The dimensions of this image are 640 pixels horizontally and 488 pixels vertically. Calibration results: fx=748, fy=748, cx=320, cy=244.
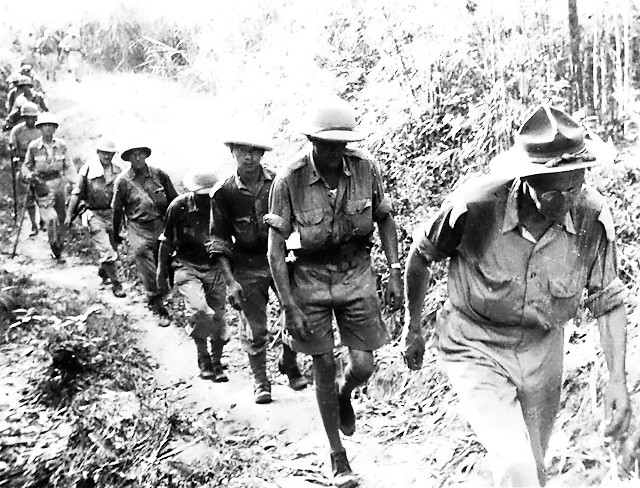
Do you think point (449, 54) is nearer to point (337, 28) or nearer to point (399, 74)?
point (399, 74)

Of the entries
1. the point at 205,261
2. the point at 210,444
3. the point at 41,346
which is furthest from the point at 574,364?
the point at 41,346

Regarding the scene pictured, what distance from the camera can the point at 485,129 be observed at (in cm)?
685

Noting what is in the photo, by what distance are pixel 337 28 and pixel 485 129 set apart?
4.26 meters

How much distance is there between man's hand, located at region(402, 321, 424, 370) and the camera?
→ 3.80 meters

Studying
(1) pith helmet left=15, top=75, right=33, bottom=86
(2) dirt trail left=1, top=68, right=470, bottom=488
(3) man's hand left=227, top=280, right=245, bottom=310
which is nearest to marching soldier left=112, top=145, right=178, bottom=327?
(2) dirt trail left=1, top=68, right=470, bottom=488

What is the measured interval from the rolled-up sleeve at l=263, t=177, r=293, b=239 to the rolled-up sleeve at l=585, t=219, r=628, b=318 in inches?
76.9

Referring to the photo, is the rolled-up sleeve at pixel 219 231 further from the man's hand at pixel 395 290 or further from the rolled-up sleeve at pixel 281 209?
the man's hand at pixel 395 290

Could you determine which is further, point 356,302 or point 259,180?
point 259,180

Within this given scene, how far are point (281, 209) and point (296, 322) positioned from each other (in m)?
0.71

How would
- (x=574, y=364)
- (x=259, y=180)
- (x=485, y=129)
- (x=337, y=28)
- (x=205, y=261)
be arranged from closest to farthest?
(x=574, y=364), (x=259, y=180), (x=485, y=129), (x=205, y=261), (x=337, y=28)

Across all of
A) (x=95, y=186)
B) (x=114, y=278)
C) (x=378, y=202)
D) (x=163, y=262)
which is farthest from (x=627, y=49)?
(x=114, y=278)

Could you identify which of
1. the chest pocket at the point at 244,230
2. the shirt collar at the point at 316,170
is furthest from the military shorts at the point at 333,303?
the chest pocket at the point at 244,230

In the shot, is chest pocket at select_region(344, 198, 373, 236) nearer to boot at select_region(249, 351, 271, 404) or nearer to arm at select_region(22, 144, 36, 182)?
boot at select_region(249, 351, 271, 404)

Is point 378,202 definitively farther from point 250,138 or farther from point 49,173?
point 49,173
